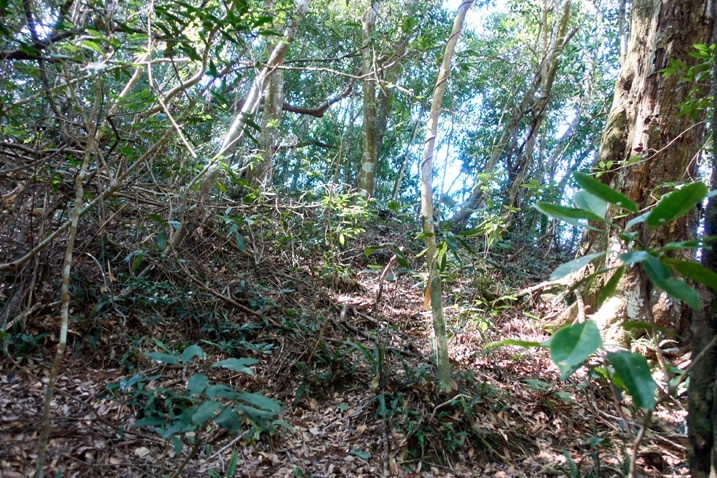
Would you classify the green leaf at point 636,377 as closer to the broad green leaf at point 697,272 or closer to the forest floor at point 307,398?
the broad green leaf at point 697,272

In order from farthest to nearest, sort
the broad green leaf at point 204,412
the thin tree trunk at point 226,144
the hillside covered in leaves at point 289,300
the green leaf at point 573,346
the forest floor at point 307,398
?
the thin tree trunk at point 226,144, the forest floor at point 307,398, the hillside covered in leaves at point 289,300, the broad green leaf at point 204,412, the green leaf at point 573,346

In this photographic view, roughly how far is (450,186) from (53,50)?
42.7 ft

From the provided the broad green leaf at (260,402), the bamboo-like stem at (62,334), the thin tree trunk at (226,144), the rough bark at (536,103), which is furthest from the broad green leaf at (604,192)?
the rough bark at (536,103)

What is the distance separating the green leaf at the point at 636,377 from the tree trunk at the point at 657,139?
2916 millimetres

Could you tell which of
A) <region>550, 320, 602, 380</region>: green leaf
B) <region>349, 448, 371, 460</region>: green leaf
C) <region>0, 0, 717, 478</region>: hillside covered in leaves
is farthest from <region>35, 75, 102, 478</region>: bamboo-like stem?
<region>550, 320, 602, 380</region>: green leaf

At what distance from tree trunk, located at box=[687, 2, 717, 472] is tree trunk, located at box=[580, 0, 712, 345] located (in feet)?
8.57

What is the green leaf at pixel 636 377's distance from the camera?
3.49ft

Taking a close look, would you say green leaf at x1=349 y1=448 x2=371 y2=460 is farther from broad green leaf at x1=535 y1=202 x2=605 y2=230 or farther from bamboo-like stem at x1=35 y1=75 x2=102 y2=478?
broad green leaf at x1=535 y1=202 x2=605 y2=230

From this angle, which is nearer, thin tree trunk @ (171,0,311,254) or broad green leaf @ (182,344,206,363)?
broad green leaf @ (182,344,206,363)

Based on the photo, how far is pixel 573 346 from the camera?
41.3 inches

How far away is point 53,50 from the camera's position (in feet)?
8.52

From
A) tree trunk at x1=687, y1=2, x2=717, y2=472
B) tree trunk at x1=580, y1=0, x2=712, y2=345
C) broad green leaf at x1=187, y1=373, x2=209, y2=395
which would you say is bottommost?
broad green leaf at x1=187, y1=373, x2=209, y2=395

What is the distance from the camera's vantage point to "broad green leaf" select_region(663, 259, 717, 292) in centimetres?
109

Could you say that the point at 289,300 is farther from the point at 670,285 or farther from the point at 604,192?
the point at 670,285
